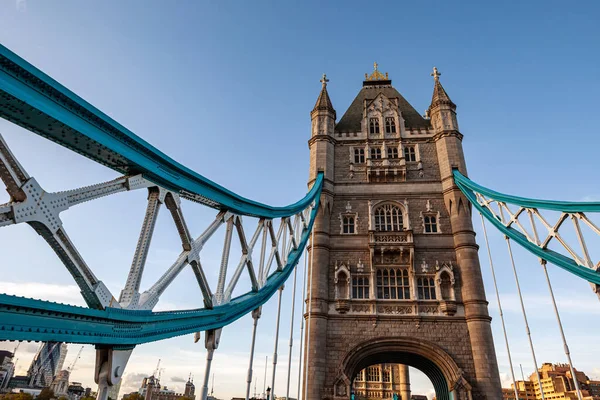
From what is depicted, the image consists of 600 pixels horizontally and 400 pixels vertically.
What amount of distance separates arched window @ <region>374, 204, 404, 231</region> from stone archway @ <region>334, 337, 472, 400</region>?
227 inches

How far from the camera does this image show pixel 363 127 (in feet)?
80.2

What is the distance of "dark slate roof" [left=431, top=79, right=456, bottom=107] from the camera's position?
23.4m

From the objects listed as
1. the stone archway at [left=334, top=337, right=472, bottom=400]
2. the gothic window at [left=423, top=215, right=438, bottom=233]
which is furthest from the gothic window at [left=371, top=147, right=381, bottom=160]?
the stone archway at [left=334, top=337, right=472, bottom=400]

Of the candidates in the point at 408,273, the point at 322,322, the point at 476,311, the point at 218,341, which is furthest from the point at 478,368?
the point at 218,341

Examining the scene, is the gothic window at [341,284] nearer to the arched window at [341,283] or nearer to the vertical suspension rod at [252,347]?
the arched window at [341,283]

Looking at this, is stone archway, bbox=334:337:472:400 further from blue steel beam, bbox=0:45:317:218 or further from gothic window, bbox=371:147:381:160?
blue steel beam, bbox=0:45:317:218

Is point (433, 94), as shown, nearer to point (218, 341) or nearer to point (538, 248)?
point (538, 248)

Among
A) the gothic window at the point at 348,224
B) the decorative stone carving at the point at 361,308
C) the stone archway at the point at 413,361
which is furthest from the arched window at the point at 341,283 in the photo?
the stone archway at the point at 413,361

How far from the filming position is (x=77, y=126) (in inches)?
219

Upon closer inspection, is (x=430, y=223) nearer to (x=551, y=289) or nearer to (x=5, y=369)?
(x=551, y=289)

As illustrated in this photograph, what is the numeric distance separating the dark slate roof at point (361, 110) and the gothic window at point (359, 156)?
5.51 feet

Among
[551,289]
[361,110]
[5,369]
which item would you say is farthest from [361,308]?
[5,369]

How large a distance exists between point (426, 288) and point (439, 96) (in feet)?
39.3

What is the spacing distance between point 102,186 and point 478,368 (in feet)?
54.0
